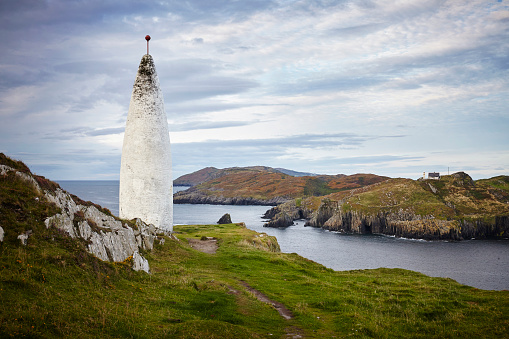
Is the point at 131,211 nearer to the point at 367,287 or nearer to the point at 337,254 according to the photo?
the point at 367,287

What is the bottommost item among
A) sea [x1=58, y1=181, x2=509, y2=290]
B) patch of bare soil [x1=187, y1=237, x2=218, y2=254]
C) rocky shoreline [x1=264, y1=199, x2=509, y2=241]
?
sea [x1=58, y1=181, x2=509, y2=290]

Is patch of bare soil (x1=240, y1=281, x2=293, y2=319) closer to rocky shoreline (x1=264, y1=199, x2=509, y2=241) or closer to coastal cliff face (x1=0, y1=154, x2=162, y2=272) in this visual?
coastal cliff face (x1=0, y1=154, x2=162, y2=272)

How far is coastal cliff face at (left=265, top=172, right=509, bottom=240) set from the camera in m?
112

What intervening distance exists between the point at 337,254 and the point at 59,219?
76.2 meters

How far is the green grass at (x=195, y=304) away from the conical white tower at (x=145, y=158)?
13176mm

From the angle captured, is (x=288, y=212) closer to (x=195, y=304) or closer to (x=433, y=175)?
(x=433, y=175)

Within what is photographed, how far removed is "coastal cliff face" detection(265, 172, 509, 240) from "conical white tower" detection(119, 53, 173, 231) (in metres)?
99.0

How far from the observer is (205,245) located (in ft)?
121

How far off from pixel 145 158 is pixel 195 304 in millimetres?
24183

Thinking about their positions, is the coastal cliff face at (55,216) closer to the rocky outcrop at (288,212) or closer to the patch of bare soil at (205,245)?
the patch of bare soil at (205,245)

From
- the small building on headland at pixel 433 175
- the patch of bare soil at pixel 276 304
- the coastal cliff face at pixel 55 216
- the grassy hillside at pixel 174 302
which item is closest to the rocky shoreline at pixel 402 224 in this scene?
the small building on headland at pixel 433 175

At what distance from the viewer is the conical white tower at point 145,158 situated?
36344 mm

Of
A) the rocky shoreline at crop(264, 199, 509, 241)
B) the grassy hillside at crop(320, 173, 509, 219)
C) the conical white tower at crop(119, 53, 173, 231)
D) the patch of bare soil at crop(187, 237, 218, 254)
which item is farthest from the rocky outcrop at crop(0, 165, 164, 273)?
the grassy hillside at crop(320, 173, 509, 219)

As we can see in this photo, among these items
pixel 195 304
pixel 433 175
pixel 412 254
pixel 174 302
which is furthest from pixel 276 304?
pixel 433 175
